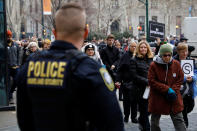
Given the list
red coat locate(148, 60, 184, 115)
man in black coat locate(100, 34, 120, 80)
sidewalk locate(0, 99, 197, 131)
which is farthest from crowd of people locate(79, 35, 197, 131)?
man in black coat locate(100, 34, 120, 80)

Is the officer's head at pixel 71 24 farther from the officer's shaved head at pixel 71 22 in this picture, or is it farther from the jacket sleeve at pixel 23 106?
the jacket sleeve at pixel 23 106

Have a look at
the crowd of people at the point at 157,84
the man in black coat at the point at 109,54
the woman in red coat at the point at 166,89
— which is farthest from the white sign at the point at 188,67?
the man in black coat at the point at 109,54

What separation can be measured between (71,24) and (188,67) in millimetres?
4356

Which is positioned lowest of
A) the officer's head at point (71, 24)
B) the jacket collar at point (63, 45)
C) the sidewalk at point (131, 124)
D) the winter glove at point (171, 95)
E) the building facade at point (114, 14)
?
the sidewalk at point (131, 124)

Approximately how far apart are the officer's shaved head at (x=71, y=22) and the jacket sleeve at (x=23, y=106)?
0.37 metres

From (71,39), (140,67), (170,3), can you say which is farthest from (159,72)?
(170,3)

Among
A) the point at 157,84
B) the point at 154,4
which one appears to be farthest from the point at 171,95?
the point at 154,4

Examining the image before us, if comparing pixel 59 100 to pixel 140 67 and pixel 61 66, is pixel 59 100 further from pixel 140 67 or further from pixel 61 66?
pixel 140 67

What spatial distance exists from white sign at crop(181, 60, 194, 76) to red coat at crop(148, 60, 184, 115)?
915 millimetres

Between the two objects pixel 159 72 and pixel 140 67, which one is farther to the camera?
pixel 140 67

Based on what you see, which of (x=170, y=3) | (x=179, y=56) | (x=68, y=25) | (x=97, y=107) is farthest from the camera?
(x=170, y=3)

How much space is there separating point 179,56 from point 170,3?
4476 cm

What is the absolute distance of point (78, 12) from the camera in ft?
7.51

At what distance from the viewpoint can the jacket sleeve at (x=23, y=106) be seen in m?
2.36
